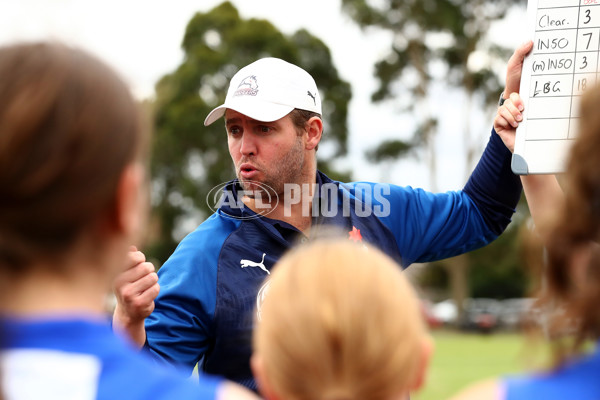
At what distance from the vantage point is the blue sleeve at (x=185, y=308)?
9.36 feet

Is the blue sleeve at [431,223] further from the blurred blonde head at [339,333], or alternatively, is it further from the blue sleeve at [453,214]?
the blurred blonde head at [339,333]

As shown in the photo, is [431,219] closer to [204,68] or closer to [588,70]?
[588,70]

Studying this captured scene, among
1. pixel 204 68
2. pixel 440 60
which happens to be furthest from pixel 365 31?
pixel 204 68

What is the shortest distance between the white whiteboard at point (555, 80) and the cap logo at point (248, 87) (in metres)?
1.21

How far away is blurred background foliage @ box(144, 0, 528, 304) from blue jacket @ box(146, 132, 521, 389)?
2013 cm

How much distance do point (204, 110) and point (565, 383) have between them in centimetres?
2448

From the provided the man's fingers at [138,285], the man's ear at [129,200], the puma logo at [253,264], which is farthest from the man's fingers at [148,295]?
the man's ear at [129,200]

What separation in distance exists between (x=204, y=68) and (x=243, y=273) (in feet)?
76.1

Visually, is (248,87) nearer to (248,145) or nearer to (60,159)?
(248,145)

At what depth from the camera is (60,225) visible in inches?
48.9

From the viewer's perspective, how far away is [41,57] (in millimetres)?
1267

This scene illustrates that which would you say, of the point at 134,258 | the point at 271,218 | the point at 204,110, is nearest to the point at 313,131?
the point at 271,218

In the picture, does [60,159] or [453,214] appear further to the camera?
[453,214]

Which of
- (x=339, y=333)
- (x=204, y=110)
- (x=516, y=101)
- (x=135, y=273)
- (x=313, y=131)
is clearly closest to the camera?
(x=339, y=333)
